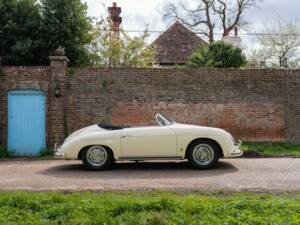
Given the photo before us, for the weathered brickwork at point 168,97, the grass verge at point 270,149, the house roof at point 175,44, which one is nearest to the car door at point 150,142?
the grass verge at point 270,149

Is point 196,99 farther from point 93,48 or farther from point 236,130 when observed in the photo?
point 93,48

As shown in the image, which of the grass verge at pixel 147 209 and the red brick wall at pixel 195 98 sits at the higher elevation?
the red brick wall at pixel 195 98

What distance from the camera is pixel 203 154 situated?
411 inches

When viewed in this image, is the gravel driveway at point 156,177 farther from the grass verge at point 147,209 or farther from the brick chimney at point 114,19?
the brick chimney at point 114,19

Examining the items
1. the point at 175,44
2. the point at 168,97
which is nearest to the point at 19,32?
the point at 168,97

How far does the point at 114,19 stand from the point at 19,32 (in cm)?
881

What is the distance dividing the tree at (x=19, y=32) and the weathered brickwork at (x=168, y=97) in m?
2.09

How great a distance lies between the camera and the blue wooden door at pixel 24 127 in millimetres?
14352

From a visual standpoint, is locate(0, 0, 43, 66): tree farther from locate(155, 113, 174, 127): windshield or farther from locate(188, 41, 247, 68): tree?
locate(155, 113, 174, 127): windshield

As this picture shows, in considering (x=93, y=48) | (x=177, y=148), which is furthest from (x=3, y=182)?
(x=93, y=48)

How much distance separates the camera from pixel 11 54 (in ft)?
54.1

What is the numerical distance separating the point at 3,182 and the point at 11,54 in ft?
27.9

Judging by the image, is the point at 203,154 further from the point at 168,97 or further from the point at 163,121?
the point at 168,97

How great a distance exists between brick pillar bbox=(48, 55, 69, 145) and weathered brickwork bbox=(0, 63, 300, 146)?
0.10ft
